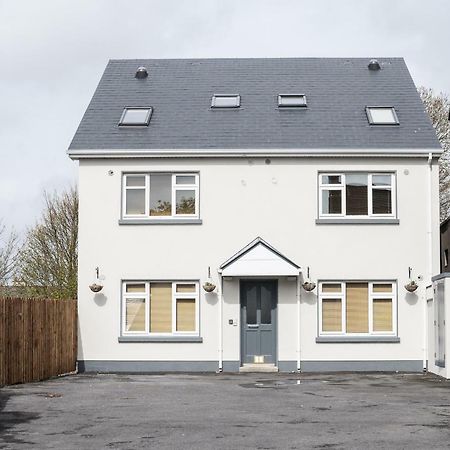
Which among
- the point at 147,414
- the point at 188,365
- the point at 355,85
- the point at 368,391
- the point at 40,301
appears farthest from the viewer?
the point at 355,85

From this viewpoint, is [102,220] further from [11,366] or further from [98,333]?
[11,366]

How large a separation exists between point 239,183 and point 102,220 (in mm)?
4062

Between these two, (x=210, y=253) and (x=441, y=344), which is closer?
(x=441, y=344)

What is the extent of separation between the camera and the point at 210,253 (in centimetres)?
2773

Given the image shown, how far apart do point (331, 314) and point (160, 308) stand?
485 cm

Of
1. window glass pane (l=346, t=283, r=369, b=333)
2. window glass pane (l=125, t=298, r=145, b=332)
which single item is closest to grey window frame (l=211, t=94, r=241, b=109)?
window glass pane (l=125, t=298, r=145, b=332)

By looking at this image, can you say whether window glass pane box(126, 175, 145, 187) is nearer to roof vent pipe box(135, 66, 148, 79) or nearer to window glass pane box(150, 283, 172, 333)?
window glass pane box(150, 283, 172, 333)

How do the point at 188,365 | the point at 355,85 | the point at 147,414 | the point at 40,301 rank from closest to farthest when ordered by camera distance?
the point at 147,414 < the point at 40,301 < the point at 188,365 < the point at 355,85

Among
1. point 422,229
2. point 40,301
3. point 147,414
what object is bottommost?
point 147,414

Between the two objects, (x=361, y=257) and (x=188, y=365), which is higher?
(x=361, y=257)

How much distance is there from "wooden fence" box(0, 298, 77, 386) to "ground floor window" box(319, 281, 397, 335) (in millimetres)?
7050

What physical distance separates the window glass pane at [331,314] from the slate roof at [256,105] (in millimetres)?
4400

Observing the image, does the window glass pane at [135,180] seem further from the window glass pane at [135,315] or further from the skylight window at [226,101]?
the skylight window at [226,101]

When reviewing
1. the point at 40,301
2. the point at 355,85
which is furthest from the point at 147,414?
the point at 355,85
